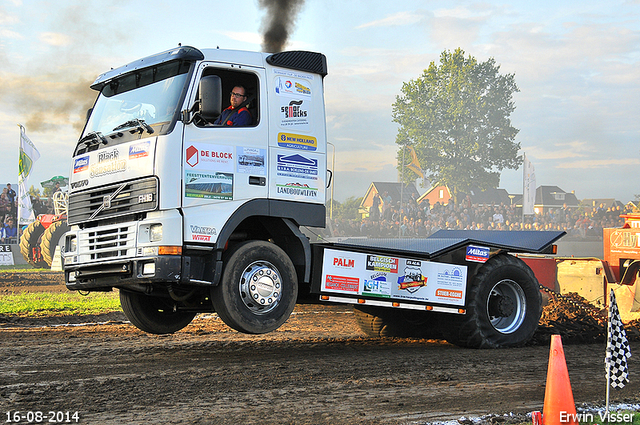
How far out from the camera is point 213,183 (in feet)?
22.6

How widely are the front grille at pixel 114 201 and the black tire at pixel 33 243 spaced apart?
20437 mm

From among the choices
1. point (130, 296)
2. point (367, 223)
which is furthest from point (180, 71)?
point (367, 223)

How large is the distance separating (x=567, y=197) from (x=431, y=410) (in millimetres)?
72813

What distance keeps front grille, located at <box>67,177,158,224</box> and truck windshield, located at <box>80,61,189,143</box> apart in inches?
24.1

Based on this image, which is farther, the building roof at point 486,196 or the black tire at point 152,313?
the building roof at point 486,196

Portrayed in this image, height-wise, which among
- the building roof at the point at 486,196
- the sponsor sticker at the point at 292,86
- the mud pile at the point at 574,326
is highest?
the building roof at the point at 486,196

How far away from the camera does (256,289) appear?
7.02 metres

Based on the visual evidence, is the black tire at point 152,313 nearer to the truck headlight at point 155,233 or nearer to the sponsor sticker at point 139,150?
the truck headlight at point 155,233

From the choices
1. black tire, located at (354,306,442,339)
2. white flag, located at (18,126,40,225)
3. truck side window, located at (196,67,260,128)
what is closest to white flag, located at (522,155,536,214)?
white flag, located at (18,126,40,225)

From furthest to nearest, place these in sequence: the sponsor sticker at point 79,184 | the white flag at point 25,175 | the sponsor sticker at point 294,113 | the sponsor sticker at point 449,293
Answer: the white flag at point 25,175, the sponsor sticker at point 449,293, the sponsor sticker at point 294,113, the sponsor sticker at point 79,184

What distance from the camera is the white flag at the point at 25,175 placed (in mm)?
27031

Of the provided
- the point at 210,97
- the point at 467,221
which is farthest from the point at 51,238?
the point at 467,221

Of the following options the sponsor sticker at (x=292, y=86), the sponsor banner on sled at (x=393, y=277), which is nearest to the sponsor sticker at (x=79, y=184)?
the sponsor sticker at (x=292, y=86)

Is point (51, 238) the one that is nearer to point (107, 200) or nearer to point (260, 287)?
point (107, 200)
